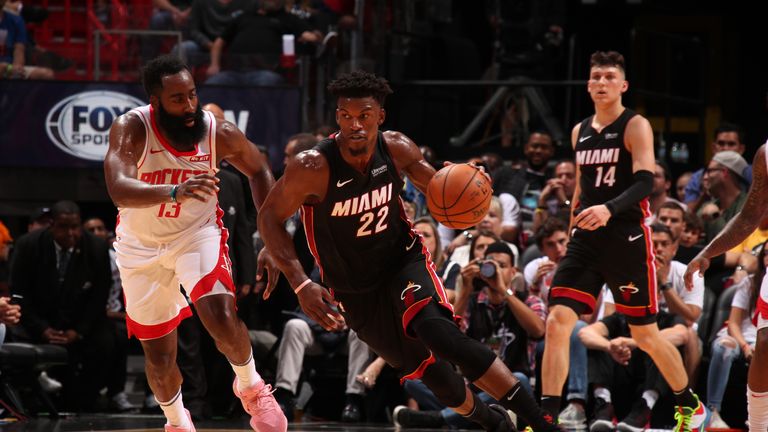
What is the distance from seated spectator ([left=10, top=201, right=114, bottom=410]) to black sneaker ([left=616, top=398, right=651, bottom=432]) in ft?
13.2

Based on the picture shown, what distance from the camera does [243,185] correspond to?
388 inches

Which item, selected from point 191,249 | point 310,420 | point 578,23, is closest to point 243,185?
point 310,420

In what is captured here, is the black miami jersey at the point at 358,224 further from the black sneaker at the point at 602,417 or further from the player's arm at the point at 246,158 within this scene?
the black sneaker at the point at 602,417

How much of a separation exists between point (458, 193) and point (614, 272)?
183 centimetres

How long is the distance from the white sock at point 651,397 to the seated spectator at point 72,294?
4097mm

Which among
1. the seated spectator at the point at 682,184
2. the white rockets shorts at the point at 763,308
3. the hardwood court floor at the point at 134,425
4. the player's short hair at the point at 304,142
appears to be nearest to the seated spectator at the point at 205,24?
the player's short hair at the point at 304,142

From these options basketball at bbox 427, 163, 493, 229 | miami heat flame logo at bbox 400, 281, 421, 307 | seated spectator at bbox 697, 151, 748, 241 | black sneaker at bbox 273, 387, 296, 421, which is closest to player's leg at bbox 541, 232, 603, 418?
basketball at bbox 427, 163, 493, 229

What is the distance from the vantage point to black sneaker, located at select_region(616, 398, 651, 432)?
805 cm

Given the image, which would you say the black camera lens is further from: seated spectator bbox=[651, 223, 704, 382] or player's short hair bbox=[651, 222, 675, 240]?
player's short hair bbox=[651, 222, 675, 240]

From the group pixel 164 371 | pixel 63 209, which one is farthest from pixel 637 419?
pixel 63 209

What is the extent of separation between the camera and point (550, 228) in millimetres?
9070

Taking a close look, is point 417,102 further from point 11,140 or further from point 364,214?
point 364,214

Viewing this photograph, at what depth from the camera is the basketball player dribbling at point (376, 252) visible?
562 cm

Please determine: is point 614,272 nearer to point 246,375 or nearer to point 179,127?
point 246,375
